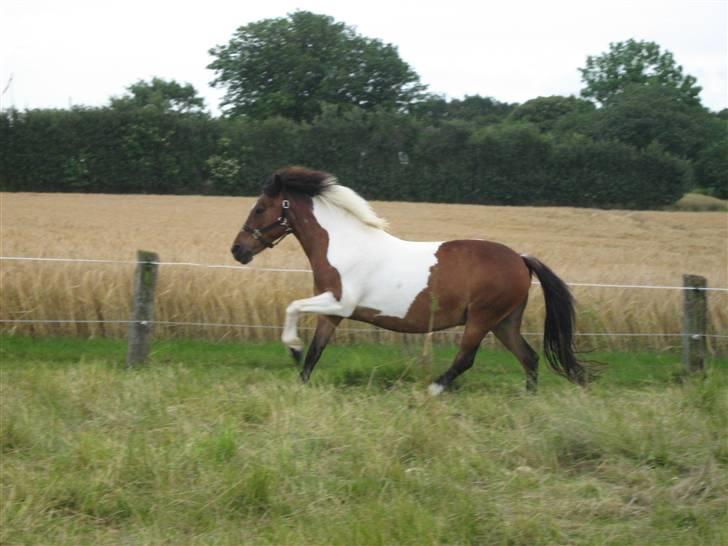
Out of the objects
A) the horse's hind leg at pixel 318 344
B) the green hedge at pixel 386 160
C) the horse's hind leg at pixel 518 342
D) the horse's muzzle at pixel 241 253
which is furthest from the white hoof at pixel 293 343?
the green hedge at pixel 386 160

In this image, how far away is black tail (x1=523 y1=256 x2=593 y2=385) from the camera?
8.05m

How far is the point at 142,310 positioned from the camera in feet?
30.0

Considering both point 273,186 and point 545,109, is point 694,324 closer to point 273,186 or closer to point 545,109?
point 273,186

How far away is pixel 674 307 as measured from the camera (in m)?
11.0

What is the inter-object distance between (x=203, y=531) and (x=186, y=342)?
235 inches

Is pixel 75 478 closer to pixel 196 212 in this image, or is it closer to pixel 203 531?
pixel 203 531

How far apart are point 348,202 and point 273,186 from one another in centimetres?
71

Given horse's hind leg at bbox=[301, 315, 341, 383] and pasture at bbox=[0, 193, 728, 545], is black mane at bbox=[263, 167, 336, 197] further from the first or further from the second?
pasture at bbox=[0, 193, 728, 545]

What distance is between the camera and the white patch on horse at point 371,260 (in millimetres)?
7874

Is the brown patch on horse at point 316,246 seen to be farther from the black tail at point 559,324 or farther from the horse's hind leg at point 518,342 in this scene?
the black tail at point 559,324

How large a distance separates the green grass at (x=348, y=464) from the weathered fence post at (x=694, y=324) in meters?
1.85

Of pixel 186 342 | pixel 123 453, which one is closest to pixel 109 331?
pixel 186 342

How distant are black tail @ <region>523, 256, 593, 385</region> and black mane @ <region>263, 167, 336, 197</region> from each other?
76.3 inches

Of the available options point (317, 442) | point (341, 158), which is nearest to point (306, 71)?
point (341, 158)
